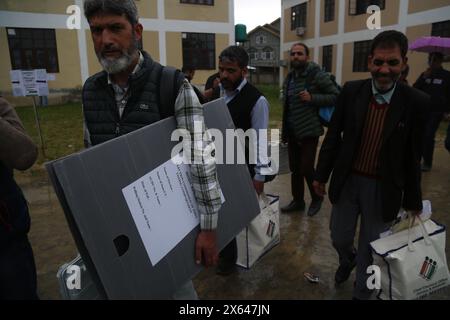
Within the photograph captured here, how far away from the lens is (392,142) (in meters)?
2.18

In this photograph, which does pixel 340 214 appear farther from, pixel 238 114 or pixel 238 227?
pixel 238 114

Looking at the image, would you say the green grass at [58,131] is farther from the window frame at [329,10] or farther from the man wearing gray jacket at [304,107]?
the window frame at [329,10]

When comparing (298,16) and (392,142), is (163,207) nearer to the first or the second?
(392,142)

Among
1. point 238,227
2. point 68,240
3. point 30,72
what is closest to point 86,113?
point 238,227

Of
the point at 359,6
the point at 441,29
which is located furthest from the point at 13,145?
the point at 359,6

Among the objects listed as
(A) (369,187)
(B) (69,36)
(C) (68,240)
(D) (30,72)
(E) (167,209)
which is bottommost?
(C) (68,240)

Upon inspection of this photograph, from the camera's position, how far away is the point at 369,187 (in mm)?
2336

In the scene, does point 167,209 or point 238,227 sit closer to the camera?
Answer: point 167,209

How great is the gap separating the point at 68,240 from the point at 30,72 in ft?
14.9

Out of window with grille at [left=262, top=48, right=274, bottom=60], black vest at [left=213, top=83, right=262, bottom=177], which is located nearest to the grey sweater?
black vest at [left=213, top=83, right=262, bottom=177]

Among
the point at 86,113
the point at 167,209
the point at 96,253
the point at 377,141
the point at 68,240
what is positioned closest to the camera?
the point at 96,253

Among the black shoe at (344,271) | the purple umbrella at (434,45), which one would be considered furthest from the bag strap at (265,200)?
the purple umbrella at (434,45)

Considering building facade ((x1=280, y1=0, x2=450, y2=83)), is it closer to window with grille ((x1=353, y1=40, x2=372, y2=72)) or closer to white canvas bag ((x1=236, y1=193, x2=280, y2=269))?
window with grille ((x1=353, y1=40, x2=372, y2=72))

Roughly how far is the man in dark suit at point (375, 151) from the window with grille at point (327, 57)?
19.3 meters
